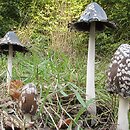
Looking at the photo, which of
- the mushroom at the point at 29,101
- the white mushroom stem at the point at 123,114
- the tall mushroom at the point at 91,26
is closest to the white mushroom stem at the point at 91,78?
the tall mushroom at the point at 91,26

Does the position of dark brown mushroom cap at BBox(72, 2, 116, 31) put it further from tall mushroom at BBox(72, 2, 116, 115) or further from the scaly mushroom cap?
the scaly mushroom cap

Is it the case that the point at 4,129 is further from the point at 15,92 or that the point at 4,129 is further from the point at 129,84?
the point at 129,84

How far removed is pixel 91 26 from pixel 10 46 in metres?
0.72

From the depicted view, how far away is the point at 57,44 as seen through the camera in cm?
599

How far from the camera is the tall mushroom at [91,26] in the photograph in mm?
2295

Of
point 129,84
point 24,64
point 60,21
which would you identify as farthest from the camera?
point 60,21

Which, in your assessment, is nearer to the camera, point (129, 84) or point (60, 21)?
point (129, 84)

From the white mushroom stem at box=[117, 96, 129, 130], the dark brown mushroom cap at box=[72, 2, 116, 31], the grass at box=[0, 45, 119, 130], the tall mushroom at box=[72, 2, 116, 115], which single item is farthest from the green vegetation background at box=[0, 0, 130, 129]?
the dark brown mushroom cap at box=[72, 2, 116, 31]

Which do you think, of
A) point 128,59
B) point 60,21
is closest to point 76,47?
point 60,21

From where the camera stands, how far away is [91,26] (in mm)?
2439

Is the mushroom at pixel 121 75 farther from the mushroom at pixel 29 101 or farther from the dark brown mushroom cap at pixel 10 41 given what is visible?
the dark brown mushroom cap at pixel 10 41

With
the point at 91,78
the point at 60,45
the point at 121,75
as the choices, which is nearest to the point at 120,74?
the point at 121,75

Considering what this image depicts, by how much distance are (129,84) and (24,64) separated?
183 centimetres

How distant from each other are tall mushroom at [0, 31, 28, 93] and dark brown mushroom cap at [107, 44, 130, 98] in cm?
92
